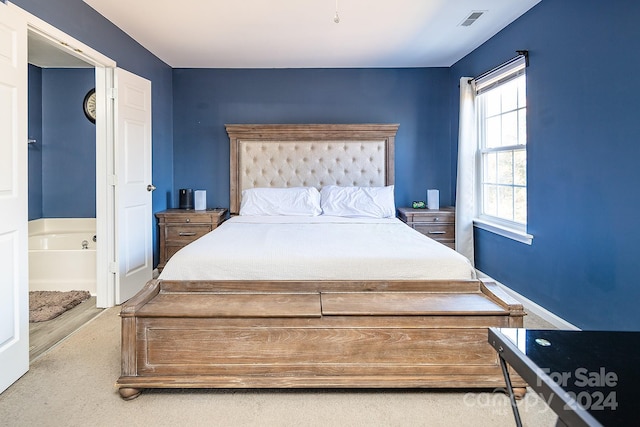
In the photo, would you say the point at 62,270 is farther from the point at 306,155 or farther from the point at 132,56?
the point at 306,155

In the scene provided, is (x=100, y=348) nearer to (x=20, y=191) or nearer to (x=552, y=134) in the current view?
(x=20, y=191)

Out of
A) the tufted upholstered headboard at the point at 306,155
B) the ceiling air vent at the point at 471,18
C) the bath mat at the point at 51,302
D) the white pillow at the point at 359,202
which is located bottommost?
the bath mat at the point at 51,302

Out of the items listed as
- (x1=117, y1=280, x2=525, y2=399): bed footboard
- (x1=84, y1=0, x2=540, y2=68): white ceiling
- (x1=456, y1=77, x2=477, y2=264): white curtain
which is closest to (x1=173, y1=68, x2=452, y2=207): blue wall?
(x1=84, y1=0, x2=540, y2=68): white ceiling

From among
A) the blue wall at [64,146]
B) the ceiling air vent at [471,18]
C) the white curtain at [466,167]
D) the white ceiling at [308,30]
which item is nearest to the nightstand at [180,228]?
the blue wall at [64,146]

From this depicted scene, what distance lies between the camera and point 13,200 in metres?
2.11

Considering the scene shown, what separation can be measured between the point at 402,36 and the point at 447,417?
3.27m

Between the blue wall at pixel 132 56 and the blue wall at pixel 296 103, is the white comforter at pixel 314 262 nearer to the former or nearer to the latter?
the blue wall at pixel 132 56

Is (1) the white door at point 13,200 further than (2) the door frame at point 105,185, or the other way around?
(2) the door frame at point 105,185

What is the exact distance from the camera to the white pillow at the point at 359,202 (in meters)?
4.14

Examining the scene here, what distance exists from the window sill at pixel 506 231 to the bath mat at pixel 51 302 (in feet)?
12.9

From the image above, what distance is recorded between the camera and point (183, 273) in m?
2.26

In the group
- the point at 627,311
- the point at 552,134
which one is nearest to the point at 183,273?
the point at 627,311

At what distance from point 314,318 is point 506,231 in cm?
237

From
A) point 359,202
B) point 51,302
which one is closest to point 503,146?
point 359,202
